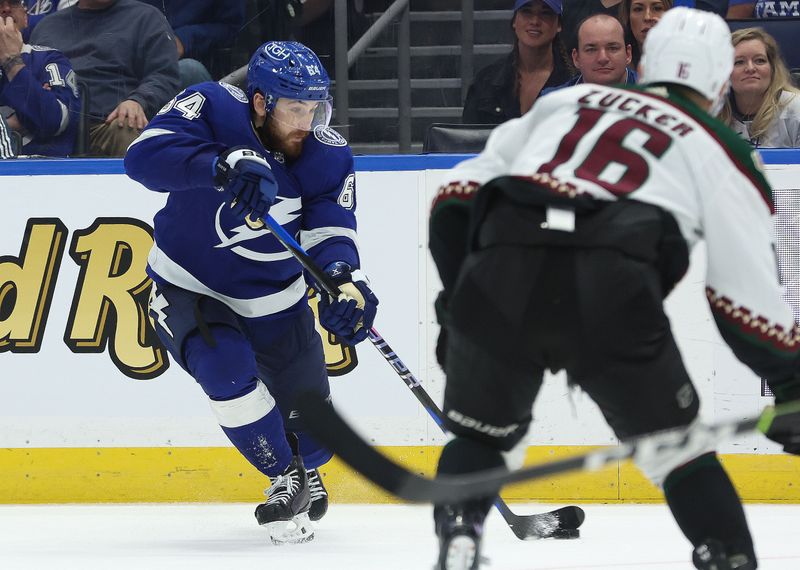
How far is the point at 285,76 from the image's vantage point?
3047mm

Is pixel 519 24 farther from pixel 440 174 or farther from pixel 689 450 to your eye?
pixel 689 450

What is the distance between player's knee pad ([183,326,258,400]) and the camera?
9.96ft

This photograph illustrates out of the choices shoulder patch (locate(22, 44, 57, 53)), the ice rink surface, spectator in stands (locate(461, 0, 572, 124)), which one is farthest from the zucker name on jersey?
shoulder patch (locate(22, 44, 57, 53))

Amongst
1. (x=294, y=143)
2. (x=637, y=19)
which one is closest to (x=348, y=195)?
(x=294, y=143)

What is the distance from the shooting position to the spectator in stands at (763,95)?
3816 mm

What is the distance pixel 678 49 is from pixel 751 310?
1.29 ft

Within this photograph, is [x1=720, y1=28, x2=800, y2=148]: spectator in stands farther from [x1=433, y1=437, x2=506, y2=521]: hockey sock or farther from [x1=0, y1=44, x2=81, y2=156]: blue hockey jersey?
[x1=433, y1=437, x2=506, y2=521]: hockey sock

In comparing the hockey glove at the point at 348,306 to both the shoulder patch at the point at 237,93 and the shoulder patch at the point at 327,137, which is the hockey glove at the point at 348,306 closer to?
the shoulder patch at the point at 327,137

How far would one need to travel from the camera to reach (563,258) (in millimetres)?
1805

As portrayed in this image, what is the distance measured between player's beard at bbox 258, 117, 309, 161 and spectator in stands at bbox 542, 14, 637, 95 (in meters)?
1.15

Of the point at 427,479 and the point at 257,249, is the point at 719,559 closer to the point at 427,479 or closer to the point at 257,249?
the point at 427,479

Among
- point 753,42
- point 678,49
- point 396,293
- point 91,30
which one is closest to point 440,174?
point 396,293

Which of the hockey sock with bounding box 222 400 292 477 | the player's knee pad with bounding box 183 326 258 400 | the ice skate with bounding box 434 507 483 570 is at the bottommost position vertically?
the hockey sock with bounding box 222 400 292 477

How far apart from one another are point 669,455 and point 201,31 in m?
2.65
